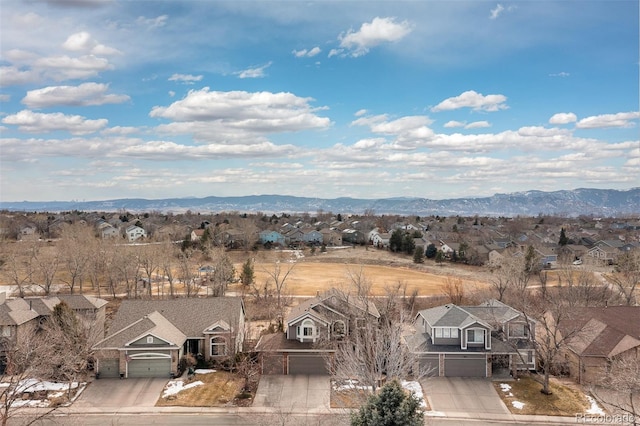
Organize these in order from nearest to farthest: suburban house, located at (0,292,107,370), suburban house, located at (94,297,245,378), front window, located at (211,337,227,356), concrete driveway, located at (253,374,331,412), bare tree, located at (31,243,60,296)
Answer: concrete driveway, located at (253,374,331,412) < suburban house, located at (94,297,245,378) < suburban house, located at (0,292,107,370) < front window, located at (211,337,227,356) < bare tree, located at (31,243,60,296)

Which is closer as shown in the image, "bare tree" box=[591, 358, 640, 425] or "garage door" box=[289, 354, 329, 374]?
"bare tree" box=[591, 358, 640, 425]

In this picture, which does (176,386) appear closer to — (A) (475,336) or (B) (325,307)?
(B) (325,307)

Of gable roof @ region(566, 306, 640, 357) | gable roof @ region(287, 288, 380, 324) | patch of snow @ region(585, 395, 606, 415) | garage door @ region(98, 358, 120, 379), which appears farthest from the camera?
gable roof @ region(287, 288, 380, 324)

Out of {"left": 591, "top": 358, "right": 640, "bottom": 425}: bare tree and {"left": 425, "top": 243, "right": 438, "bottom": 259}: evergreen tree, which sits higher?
{"left": 425, "top": 243, "right": 438, "bottom": 259}: evergreen tree

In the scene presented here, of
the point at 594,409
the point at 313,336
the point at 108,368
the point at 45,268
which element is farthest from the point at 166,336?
the point at 45,268

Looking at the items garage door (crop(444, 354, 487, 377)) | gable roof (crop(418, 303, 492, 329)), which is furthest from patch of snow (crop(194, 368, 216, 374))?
garage door (crop(444, 354, 487, 377))

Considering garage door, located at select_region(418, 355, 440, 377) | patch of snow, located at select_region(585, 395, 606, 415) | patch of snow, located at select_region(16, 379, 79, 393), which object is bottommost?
patch of snow, located at select_region(585, 395, 606, 415)
